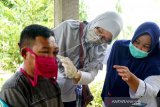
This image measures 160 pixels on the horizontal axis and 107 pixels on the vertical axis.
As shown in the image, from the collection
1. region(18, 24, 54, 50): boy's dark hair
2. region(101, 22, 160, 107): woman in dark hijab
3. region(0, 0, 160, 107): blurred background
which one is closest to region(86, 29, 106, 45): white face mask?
region(101, 22, 160, 107): woman in dark hijab

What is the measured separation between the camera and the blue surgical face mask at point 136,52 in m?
1.84

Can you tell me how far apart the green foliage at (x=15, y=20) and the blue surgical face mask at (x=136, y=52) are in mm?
1838

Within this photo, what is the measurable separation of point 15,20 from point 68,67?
7.43 feet

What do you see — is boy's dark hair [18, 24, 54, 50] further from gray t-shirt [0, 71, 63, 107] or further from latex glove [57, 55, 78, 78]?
latex glove [57, 55, 78, 78]

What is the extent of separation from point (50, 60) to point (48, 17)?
2.40m

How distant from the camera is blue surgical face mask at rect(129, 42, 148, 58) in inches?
72.4

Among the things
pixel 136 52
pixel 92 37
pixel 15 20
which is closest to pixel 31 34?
pixel 92 37

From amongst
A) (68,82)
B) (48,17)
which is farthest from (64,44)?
(48,17)

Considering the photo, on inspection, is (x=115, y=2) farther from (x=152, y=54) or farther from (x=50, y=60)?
(x=50, y=60)

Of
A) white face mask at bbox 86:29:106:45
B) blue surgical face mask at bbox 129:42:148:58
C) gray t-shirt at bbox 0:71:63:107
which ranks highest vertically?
white face mask at bbox 86:29:106:45

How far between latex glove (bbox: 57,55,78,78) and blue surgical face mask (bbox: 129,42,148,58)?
47 centimetres

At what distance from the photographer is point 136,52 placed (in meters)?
1.86

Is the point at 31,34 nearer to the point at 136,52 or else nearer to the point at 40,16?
the point at 136,52

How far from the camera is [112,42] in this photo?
2.03 m
